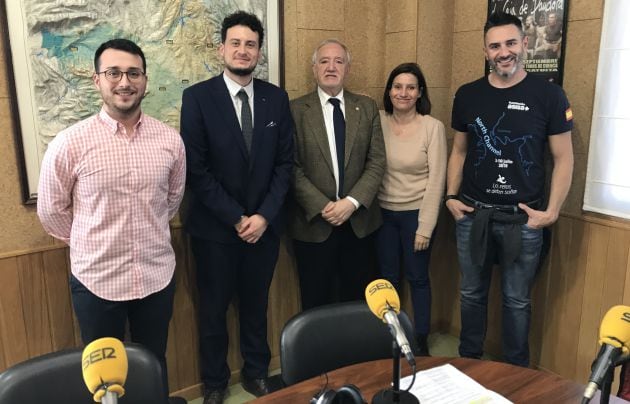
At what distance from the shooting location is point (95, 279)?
6.40 feet

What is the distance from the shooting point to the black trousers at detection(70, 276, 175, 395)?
6.52ft

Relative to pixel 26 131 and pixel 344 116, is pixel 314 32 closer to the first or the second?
pixel 344 116

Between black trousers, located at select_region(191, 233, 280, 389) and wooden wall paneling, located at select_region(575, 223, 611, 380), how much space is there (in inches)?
58.1

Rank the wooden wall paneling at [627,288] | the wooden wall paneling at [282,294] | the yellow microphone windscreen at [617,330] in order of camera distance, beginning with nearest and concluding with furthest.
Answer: the yellow microphone windscreen at [617,330], the wooden wall paneling at [627,288], the wooden wall paneling at [282,294]

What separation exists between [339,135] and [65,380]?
64.6 inches

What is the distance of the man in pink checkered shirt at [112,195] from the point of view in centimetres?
189

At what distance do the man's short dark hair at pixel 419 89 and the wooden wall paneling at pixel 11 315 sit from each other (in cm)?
186

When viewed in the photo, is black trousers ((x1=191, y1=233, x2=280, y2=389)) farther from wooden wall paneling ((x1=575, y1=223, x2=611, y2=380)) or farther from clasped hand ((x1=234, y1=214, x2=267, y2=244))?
wooden wall paneling ((x1=575, y1=223, x2=611, y2=380))

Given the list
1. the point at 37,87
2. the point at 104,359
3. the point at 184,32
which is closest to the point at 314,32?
the point at 184,32

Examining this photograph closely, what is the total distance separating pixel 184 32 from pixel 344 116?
825mm

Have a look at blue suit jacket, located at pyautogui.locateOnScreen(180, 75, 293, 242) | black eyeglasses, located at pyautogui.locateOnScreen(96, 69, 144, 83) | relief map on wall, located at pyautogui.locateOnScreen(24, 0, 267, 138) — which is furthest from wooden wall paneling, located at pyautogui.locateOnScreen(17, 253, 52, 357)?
black eyeglasses, located at pyautogui.locateOnScreen(96, 69, 144, 83)

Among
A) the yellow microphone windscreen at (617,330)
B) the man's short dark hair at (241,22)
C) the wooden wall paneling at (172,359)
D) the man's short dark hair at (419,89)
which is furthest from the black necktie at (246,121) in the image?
the yellow microphone windscreen at (617,330)

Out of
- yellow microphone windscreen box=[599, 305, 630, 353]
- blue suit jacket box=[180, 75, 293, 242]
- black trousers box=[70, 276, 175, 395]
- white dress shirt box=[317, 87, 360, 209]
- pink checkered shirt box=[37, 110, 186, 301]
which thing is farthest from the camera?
white dress shirt box=[317, 87, 360, 209]

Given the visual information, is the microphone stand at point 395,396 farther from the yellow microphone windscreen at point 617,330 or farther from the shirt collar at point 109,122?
the shirt collar at point 109,122
